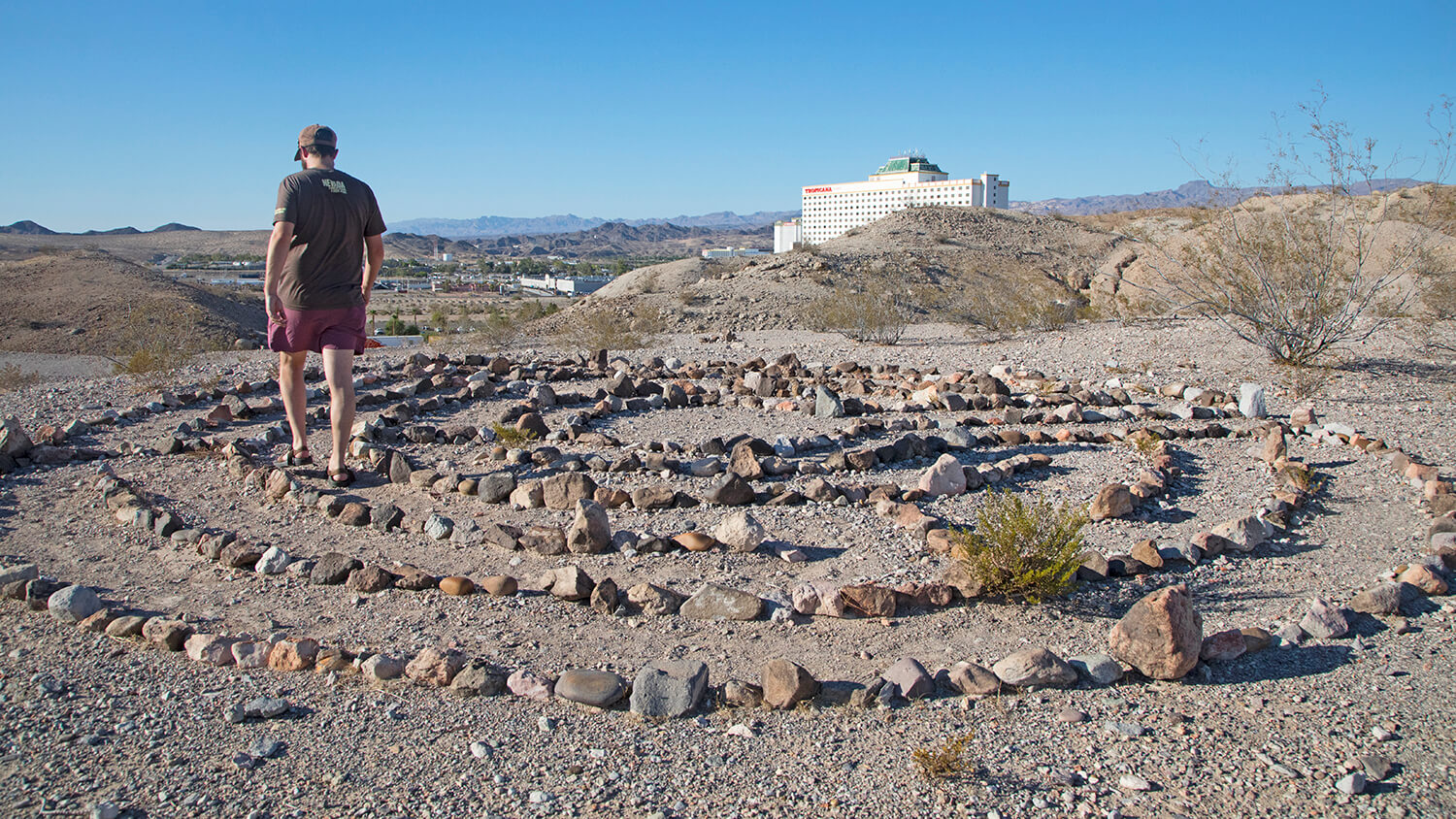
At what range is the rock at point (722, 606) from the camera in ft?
12.2

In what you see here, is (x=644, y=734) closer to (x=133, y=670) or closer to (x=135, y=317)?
(x=133, y=670)

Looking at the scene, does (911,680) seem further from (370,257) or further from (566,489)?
A: (370,257)

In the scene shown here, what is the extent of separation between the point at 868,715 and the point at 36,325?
88.1ft

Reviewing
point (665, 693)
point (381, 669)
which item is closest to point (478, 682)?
point (381, 669)

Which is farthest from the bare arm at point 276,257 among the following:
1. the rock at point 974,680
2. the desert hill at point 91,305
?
the desert hill at point 91,305

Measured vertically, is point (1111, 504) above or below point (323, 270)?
below

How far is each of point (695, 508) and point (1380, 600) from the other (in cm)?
330

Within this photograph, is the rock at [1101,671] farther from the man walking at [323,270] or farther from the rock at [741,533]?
the man walking at [323,270]

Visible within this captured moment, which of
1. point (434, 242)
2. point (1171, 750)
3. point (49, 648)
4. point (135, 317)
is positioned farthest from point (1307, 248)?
point (434, 242)

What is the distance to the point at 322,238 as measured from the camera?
550cm

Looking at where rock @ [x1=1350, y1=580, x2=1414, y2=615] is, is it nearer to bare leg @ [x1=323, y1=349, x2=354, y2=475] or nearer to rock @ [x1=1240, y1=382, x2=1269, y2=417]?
rock @ [x1=1240, y1=382, x2=1269, y2=417]

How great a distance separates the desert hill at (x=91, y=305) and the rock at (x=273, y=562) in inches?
583

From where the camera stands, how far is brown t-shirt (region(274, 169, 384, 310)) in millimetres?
5402

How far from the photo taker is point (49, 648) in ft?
11.1
